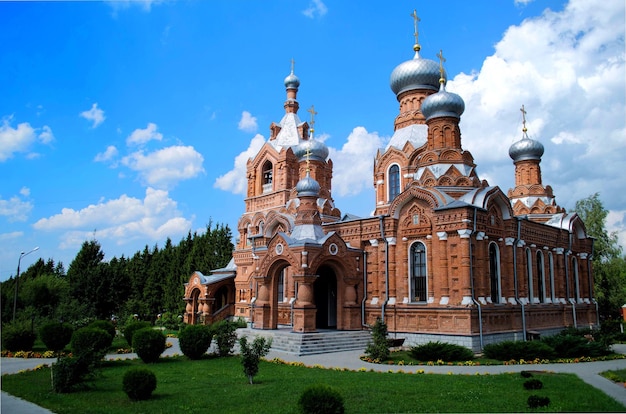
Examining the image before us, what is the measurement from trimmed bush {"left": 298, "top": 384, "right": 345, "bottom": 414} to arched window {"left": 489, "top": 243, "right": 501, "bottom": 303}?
13.5 meters

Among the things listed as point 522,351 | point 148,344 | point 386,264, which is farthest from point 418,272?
point 148,344

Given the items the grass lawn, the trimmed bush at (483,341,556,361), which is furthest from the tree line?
the trimmed bush at (483,341,556,361)

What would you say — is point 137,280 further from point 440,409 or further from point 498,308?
point 440,409

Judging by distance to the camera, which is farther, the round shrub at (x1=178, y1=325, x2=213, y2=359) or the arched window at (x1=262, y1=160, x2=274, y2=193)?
the arched window at (x1=262, y1=160, x2=274, y2=193)

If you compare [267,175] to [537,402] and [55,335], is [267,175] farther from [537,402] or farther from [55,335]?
[537,402]

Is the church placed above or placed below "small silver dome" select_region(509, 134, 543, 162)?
below

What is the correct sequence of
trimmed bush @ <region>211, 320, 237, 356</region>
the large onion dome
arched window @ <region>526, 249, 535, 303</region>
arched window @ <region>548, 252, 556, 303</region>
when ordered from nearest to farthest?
trimmed bush @ <region>211, 320, 237, 356</region>
arched window @ <region>526, 249, 535, 303</region>
the large onion dome
arched window @ <region>548, 252, 556, 303</region>

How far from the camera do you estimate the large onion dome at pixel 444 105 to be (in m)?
22.9

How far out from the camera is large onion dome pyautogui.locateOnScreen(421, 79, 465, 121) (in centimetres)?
2289

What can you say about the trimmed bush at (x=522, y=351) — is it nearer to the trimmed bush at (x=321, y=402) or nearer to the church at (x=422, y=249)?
the church at (x=422, y=249)

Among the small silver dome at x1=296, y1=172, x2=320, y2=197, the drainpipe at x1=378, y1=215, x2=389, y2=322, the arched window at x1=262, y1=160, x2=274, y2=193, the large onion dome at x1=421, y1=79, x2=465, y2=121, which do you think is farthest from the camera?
the arched window at x1=262, y1=160, x2=274, y2=193

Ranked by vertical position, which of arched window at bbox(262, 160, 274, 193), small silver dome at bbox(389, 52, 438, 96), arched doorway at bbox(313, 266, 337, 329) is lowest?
arched doorway at bbox(313, 266, 337, 329)

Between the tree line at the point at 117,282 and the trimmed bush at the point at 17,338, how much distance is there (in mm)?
3940

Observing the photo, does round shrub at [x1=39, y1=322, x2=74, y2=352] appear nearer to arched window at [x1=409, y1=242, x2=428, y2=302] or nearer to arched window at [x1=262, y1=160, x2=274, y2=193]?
arched window at [x1=409, y1=242, x2=428, y2=302]
